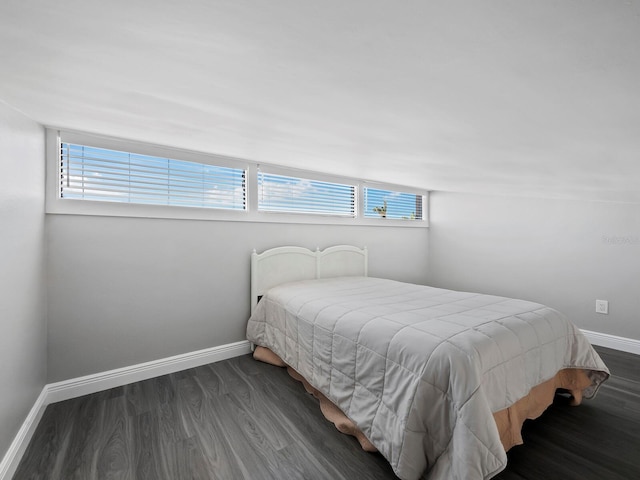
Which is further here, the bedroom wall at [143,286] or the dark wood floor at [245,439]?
the bedroom wall at [143,286]

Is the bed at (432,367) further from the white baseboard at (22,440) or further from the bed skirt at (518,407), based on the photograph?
the white baseboard at (22,440)

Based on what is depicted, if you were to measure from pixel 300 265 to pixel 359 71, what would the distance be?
230 centimetres

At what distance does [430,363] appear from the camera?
1294 millimetres

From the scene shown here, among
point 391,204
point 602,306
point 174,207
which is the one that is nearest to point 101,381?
point 174,207

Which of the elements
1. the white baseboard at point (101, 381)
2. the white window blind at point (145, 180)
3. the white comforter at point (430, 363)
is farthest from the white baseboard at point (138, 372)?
the white window blind at point (145, 180)

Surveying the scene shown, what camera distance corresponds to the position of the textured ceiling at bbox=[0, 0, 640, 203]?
0.67 meters

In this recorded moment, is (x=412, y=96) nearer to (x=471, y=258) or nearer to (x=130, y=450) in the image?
(x=130, y=450)

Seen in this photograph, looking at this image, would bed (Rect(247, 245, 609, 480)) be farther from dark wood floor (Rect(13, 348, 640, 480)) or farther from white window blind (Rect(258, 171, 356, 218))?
white window blind (Rect(258, 171, 356, 218))

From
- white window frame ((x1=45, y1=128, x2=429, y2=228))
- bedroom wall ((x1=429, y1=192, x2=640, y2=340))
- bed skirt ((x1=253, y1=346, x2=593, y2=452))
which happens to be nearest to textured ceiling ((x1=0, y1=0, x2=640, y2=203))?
white window frame ((x1=45, y1=128, x2=429, y2=228))

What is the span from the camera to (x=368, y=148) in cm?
191

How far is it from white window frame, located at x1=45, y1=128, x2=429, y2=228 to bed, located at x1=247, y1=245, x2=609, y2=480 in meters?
0.94

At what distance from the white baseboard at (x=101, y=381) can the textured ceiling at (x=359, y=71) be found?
1703mm

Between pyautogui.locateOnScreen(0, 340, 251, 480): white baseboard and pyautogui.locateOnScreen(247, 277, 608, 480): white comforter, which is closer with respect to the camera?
pyautogui.locateOnScreen(247, 277, 608, 480): white comforter

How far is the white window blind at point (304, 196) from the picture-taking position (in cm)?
299
